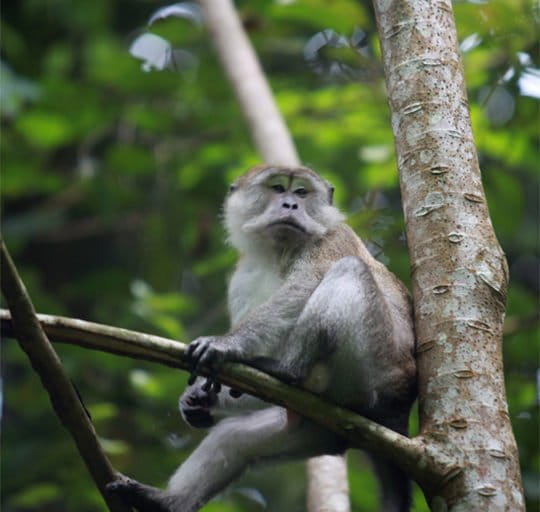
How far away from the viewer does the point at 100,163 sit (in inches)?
396

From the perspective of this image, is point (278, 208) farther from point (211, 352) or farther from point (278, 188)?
point (211, 352)

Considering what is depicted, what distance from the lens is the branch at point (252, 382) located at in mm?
3666

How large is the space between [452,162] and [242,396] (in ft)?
6.13

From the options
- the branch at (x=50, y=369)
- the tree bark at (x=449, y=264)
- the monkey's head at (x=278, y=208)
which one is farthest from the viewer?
the monkey's head at (x=278, y=208)

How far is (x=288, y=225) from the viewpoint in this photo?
5.71 metres

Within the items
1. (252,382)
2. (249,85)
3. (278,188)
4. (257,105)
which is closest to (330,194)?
(278,188)

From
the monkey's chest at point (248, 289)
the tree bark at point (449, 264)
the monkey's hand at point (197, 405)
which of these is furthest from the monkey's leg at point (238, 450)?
the tree bark at point (449, 264)

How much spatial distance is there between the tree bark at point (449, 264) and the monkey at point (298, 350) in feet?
2.02

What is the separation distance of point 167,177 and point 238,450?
4934 mm

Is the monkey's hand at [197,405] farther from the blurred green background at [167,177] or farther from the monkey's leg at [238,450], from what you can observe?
→ the blurred green background at [167,177]

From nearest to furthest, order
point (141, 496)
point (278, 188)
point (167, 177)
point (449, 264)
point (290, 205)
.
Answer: point (449, 264) → point (141, 496) → point (290, 205) → point (278, 188) → point (167, 177)

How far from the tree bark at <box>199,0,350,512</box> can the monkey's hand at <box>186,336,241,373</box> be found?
1.64 m

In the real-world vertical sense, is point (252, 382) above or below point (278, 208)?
below

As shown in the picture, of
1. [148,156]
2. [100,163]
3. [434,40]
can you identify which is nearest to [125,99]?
[148,156]
